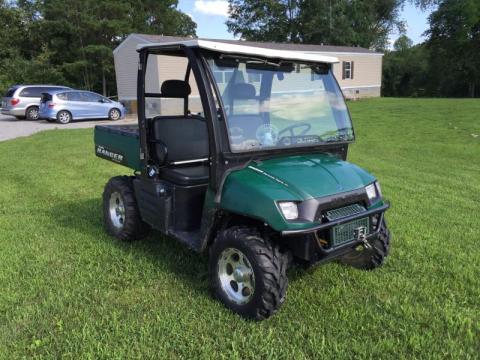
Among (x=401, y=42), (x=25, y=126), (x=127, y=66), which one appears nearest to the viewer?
(x=25, y=126)

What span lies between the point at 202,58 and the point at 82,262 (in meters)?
2.29

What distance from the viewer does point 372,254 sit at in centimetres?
386

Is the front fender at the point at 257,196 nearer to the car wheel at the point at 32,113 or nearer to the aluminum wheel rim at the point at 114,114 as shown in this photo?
the aluminum wheel rim at the point at 114,114

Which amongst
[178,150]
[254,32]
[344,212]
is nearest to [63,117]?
[178,150]

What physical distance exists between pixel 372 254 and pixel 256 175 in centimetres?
140

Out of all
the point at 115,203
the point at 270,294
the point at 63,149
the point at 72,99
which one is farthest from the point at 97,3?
the point at 270,294

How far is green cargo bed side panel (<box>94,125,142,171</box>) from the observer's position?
4414mm

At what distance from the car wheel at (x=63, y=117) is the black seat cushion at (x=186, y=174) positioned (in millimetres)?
16483

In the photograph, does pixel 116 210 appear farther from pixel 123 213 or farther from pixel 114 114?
pixel 114 114

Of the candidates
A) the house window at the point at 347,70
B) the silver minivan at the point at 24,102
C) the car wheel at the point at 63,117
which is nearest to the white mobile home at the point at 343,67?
the house window at the point at 347,70

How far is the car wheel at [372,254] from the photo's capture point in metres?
3.77

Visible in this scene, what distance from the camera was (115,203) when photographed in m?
4.89

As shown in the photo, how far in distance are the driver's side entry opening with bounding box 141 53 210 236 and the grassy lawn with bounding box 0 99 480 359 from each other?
1.74 feet

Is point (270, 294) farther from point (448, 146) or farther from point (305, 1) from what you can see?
point (305, 1)
